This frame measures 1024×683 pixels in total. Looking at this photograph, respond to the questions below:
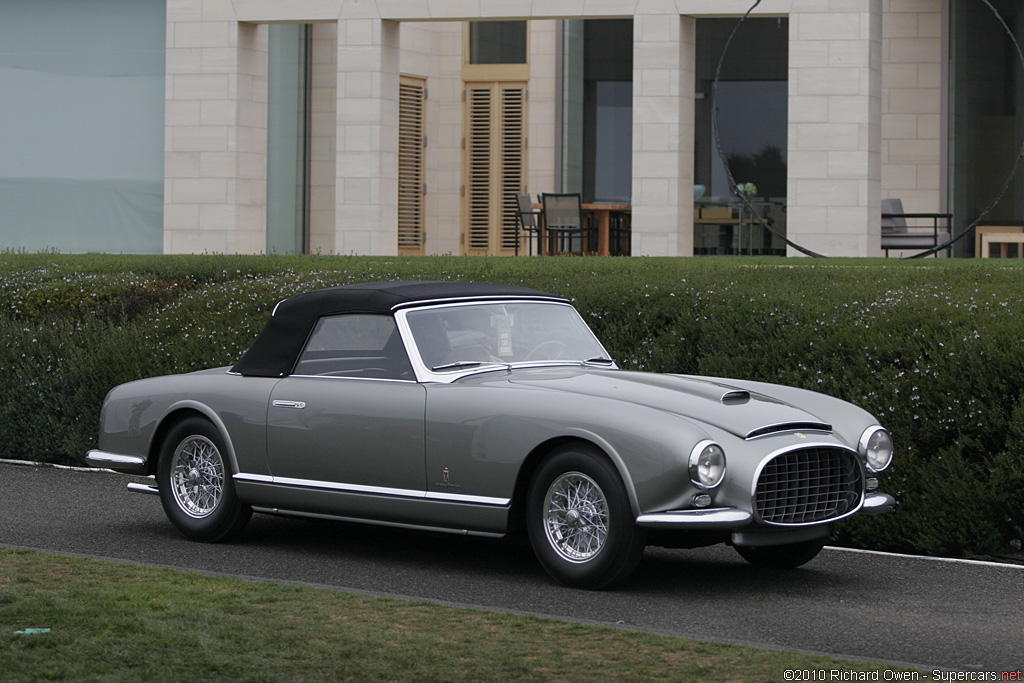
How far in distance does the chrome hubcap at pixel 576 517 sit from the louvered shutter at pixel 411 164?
20.0 m

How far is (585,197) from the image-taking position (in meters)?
27.1

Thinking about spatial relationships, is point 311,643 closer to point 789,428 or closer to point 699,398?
point 699,398

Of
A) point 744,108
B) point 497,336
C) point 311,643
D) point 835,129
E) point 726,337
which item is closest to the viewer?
point 311,643

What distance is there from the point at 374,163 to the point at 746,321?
13.0 m

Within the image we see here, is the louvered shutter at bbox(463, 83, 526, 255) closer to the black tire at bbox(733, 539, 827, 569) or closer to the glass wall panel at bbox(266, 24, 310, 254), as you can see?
the glass wall panel at bbox(266, 24, 310, 254)

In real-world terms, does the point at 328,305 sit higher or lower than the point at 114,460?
higher

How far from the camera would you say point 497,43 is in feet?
89.9

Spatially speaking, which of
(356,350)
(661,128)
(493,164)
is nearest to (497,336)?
(356,350)

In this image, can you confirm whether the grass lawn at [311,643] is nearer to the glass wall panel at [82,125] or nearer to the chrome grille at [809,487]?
the chrome grille at [809,487]

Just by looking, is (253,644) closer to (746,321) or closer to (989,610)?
(989,610)

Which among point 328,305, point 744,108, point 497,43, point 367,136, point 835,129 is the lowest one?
point 328,305

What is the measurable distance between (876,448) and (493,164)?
68.3 feet

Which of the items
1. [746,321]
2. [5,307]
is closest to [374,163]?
[5,307]

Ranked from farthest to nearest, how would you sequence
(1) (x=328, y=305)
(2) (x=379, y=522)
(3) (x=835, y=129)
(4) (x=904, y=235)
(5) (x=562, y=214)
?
1. (5) (x=562, y=214)
2. (4) (x=904, y=235)
3. (3) (x=835, y=129)
4. (1) (x=328, y=305)
5. (2) (x=379, y=522)
